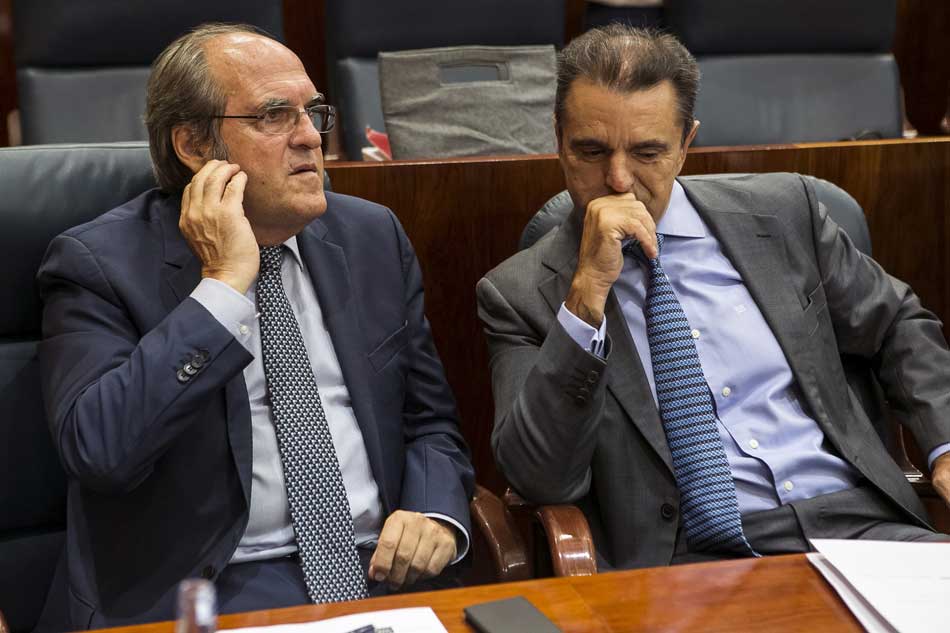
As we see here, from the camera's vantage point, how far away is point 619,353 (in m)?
1.16

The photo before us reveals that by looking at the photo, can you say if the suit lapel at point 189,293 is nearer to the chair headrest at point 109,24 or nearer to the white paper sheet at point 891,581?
the white paper sheet at point 891,581

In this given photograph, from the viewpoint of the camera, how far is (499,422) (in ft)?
3.75

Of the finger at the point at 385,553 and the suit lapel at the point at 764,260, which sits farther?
the suit lapel at the point at 764,260

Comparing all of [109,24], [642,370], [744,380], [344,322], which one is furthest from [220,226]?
[109,24]

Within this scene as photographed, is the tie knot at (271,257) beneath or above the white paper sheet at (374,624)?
above

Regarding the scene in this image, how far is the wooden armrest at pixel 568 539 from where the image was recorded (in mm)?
998

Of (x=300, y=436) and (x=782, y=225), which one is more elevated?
(x=782, y=225)

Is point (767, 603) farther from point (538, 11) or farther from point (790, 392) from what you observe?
point (538, 11)

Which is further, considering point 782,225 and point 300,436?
point 782,225

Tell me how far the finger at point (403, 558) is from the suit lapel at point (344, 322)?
2.6 inches

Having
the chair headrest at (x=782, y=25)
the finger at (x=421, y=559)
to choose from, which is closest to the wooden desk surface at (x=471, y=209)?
the finger at (x=421, y=559)

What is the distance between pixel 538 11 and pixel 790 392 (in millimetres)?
1219

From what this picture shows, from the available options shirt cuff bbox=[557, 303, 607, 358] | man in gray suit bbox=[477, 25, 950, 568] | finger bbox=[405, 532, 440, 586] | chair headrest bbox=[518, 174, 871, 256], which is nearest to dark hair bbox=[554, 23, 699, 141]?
man in gray suit bbox=[477, 25, 950, 568]

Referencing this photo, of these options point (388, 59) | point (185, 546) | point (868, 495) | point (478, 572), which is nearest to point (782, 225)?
point (868, 495)
